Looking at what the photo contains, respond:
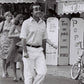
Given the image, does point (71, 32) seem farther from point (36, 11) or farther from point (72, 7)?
point (36, 11)

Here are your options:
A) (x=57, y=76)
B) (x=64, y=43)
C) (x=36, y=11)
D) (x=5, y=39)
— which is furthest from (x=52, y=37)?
(x=36, y=11)

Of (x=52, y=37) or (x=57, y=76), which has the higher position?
(x=52, y=37)

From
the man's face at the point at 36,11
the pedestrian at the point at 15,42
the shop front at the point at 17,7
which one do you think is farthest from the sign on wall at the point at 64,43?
the man's face at the point at 36,11

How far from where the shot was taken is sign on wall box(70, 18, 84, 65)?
13.3 m

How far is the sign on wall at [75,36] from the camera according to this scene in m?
13.3

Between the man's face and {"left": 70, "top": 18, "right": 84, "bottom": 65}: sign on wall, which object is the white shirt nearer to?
the man's face

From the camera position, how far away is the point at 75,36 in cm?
1348

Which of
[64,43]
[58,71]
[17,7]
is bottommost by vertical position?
[58,71]

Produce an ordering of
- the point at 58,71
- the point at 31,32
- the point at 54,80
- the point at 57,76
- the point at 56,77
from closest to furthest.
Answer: the point at 31,32, the point at 54,80, the point at 56,77, the point at 57,76, the point at 58,71

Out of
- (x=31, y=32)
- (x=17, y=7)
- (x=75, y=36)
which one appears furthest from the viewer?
(x=17, y=7)

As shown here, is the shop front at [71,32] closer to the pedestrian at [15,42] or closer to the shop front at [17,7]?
the shop front at [17,7]

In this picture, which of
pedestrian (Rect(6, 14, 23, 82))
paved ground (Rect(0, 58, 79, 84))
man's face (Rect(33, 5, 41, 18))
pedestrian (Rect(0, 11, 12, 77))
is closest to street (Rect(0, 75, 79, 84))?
paved ground (Rect(0, 58, 79, 84))

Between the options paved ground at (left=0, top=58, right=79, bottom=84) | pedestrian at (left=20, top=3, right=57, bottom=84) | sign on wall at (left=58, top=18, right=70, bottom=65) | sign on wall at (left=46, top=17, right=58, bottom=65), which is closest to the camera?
pedestrian at (left=20, top=3, right=57, bottom=84)

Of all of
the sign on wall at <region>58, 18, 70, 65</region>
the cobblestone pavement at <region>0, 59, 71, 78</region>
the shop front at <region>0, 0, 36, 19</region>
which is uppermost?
the shop front at <region>0, 0, 36, 19</region>
